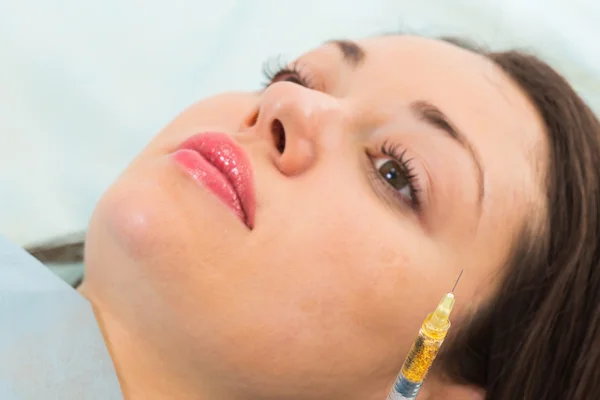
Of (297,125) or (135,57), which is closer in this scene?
(297,125)

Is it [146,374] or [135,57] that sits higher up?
[135,57]

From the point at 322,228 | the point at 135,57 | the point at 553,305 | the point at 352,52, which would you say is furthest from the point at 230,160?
the point at 135,57

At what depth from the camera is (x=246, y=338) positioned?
2.38 ft

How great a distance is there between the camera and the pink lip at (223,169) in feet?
2.44

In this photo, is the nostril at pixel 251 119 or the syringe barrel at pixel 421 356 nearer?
the syringe barrel at pixel 421 356

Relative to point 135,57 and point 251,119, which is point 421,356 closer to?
point 251,119

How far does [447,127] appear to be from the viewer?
0.77 m

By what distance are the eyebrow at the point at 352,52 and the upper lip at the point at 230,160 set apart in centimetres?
22

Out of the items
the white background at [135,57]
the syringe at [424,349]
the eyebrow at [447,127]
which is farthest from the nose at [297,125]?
the white background at [135,57]

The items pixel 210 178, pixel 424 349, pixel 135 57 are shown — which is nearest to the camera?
pixel 424 349

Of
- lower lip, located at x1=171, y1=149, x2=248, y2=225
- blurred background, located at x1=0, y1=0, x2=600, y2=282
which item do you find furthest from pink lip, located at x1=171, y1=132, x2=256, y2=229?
blurred background, located at x1=0, y1=0, x2=600, y2=282

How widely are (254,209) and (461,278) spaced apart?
0.28 metres

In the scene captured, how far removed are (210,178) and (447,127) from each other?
303 mm

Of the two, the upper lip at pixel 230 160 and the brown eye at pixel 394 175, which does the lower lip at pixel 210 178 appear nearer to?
the upper lip at pixel 230 160
